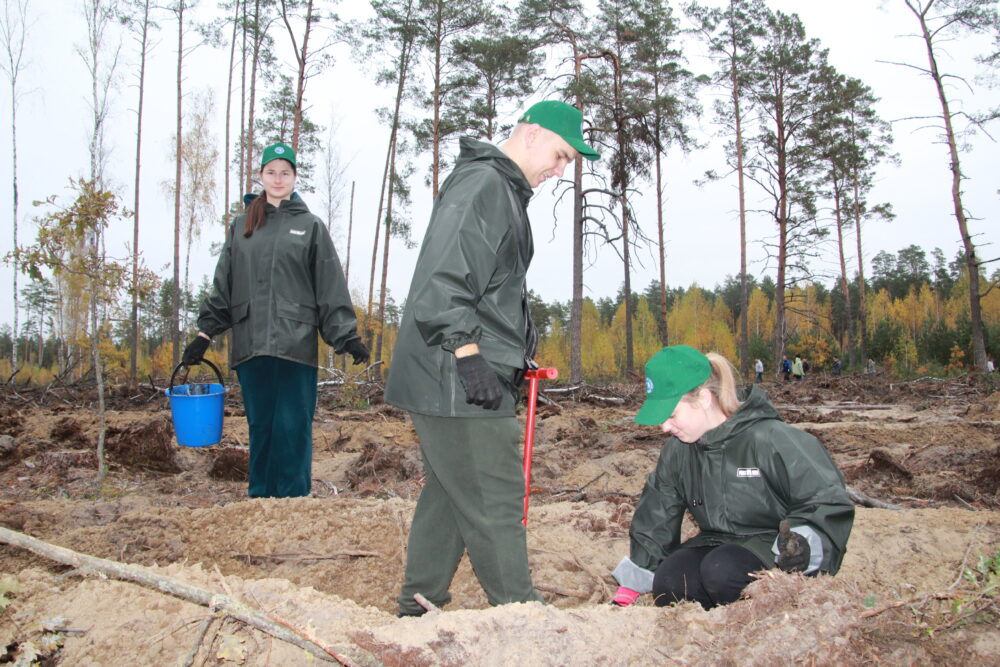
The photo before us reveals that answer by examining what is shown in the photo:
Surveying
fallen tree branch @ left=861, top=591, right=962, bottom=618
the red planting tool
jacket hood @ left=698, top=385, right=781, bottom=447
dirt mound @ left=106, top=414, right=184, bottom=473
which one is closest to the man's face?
the red planting tool

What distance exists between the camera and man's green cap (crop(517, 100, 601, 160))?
222 centimetres

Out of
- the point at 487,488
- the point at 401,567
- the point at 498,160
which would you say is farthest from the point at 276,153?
the point at 487,488

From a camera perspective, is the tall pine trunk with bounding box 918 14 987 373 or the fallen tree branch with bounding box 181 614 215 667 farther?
the tall pine trunk with bounding box 918 14 987 373

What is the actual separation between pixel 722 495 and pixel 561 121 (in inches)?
57.9

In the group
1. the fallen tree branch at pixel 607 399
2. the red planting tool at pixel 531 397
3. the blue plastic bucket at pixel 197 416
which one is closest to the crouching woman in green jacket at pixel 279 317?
the blue plastic bucket at pixel 197 416

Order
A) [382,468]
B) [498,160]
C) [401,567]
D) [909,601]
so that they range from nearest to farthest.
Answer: [909,601]
[498,160]
[401,567]
[382,468]

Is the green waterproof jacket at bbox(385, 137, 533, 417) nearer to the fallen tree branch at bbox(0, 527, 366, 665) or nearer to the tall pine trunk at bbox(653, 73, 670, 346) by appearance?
the fallen tree branch at bbox(0, 527, 366, 665)

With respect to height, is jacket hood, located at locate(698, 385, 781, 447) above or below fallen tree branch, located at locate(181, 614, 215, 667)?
above

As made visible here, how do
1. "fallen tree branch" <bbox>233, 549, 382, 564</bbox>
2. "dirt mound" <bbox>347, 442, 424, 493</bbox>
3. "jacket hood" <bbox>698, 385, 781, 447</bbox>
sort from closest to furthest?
"jacket hood" <bbox>698, 385, 781, 447</bbox>
"fallen tree branch" <bbox>233, 549, 382, 564</bbox>
"dirt mound" <bbox>347, 442, 424, 493</bbox>

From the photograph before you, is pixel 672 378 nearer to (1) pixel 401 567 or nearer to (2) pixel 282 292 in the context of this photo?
(1) pixel 401 567

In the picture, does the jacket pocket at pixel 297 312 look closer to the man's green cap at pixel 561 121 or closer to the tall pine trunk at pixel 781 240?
the man's green cap at pixel 561 121

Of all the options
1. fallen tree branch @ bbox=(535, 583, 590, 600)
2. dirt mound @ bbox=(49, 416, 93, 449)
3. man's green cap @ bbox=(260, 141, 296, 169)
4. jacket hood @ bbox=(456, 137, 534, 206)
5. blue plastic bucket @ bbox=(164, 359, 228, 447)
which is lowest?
fallen tree branch @ bbox=(535, 583, 590, 600)

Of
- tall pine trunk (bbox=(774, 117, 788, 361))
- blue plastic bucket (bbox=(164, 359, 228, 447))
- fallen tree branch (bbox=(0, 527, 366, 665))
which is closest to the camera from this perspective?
fallen tree branch (bbox=(0, 527, 366, 665))

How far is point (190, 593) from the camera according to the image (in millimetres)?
1658
